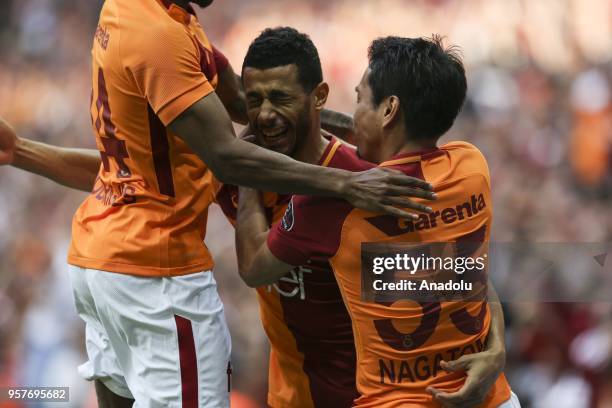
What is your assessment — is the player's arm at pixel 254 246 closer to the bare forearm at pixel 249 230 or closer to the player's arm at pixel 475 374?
the bare forearm at pixel 249 230

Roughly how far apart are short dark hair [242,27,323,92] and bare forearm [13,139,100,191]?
69 cm

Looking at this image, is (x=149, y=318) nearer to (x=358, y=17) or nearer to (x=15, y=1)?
(x=358, y=17)

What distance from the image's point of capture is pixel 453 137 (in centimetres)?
588

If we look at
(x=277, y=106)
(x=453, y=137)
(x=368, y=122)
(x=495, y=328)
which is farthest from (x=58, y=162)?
(x=453, y=137)

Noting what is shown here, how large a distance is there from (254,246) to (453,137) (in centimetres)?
330

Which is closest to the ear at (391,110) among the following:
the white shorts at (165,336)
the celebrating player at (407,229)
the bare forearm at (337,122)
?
the celebrating player at (407,229)

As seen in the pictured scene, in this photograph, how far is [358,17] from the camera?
251 inches

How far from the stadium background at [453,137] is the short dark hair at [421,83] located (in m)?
2.65

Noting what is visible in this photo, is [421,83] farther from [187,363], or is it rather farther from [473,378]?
[187,363]

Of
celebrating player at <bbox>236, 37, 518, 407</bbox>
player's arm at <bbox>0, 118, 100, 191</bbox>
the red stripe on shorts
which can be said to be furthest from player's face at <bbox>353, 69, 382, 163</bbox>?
player's arm at <bbox>0, 118, 100, 191</bbox>

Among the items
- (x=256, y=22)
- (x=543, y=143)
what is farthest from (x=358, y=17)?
(x=543, y=143)

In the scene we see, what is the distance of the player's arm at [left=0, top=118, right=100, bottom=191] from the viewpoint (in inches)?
130

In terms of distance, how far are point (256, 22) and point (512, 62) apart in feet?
5.58

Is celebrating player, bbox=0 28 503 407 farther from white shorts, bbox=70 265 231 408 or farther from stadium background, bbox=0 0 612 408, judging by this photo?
stadium background, bbox=0 0 612 408
